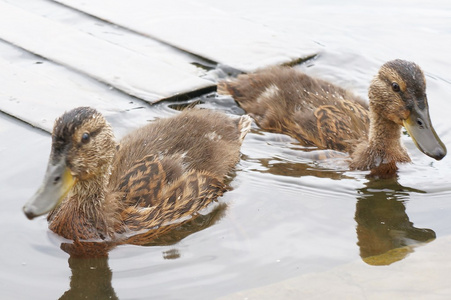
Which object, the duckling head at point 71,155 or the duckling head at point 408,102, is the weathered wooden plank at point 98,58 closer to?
the duckling head at point 408,102

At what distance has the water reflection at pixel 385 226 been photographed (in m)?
5.02

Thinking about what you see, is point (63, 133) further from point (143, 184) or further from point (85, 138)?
point (143, 184)

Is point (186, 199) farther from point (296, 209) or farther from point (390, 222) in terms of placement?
point (390, 222)

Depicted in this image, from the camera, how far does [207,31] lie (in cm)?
807

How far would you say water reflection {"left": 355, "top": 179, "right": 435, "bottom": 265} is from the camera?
5.02 metres

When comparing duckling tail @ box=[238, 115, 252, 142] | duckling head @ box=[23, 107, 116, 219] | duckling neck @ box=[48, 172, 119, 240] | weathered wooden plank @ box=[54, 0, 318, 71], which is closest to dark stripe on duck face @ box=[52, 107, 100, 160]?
duckling head @ box=[23, 107, 116, 219]

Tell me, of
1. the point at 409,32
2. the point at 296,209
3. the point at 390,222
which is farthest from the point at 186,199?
the point at 409,32

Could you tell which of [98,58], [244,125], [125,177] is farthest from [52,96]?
[125,177]

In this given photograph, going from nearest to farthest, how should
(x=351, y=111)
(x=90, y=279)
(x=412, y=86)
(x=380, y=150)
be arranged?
(x=90, y=279) → (x=412, y=86) → (x=380, y=150) → (x=351, y=111)

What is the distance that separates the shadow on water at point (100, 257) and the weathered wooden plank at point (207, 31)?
2.42 m

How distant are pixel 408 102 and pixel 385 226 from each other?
1.05 metres

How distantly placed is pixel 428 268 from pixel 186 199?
152cm

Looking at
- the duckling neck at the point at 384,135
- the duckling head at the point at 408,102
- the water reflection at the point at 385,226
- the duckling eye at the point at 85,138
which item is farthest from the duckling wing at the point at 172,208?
the duckling head at the point at 408,102

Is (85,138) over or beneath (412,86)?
beneath
